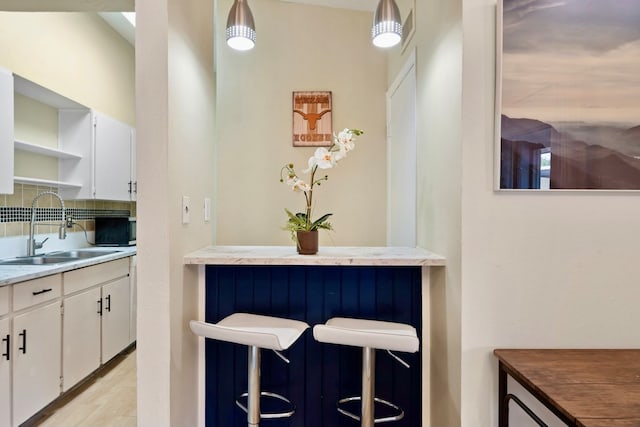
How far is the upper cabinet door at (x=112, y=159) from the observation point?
9.98 ft

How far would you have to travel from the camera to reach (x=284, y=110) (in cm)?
306

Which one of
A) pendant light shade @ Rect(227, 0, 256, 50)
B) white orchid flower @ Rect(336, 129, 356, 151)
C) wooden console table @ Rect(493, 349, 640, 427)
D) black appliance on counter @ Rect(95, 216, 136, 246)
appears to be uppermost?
pendant light shade @ Rect(227, 0, 256, 50)

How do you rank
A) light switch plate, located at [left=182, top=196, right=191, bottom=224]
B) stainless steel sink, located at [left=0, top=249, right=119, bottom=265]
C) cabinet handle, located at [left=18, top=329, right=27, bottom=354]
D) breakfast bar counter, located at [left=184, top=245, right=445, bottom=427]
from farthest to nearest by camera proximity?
stainless steel sink, located at [left=0, top=249, right=119, bottom=265] < cabinet handle, located at [left=18, top=329, right=27, bottom=354] < breakfast bar counter, located at [left=184, top=245, right=445, bottom=427] < light switch plate, located at [left=182, top=196, right=191, bottom=224]

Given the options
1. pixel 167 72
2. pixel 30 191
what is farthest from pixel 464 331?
pixel 30 191

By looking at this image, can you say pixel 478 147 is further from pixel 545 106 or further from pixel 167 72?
pixel 167 72

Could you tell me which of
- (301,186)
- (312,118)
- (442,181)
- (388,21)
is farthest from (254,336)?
(312,118)

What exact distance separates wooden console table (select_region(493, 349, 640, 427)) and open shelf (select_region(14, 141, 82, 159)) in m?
3.17

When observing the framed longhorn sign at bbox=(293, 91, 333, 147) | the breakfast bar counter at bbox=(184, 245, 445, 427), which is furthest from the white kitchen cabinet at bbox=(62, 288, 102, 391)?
the framed longhorn sign at bbox=(293, 91, 333, 147)

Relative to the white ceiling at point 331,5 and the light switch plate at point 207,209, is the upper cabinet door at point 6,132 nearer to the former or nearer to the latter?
the light switch plate at point 207,209

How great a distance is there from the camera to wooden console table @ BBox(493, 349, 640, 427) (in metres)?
0.90

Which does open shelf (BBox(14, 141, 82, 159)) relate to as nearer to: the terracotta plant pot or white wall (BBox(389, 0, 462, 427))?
the terracotta plant pot

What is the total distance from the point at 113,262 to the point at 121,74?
2.26 metres

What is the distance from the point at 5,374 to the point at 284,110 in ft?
8.54

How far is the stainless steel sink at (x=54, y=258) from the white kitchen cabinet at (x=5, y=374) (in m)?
0.72
